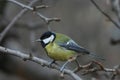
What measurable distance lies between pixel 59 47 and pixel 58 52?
0.09 metres

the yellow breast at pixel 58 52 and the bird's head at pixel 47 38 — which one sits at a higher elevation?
the bird's head at pixel 47 38

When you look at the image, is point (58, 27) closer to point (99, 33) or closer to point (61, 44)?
point (99, 33)

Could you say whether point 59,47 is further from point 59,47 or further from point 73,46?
point 73,46

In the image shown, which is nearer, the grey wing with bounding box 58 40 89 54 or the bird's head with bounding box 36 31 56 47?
the grey wing with bounding box 58 40 89 54

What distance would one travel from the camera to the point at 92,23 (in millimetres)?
7684

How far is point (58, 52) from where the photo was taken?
12.0 ft

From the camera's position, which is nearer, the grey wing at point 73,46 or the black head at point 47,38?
the grey wing at point 73,46

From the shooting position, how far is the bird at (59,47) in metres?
3.62

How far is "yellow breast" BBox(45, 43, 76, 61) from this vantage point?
3617 millimetres

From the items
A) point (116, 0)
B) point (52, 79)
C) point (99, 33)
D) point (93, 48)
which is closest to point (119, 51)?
point (99, 33)

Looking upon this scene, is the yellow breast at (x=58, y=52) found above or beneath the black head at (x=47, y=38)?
beneath

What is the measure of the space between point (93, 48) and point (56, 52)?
328cm

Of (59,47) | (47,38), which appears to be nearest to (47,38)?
(47,38)

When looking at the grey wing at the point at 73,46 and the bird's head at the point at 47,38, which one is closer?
the grey wing at the point at 73,46
